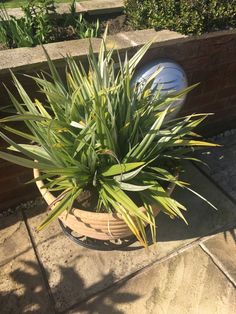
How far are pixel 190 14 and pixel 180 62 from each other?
363 mm

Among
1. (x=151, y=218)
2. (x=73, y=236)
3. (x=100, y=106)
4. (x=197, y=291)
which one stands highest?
(x=100, y=106)

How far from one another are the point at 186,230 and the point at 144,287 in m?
0.58

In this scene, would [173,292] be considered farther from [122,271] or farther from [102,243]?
[102,243]

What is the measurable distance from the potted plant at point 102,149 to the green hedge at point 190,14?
71 cm

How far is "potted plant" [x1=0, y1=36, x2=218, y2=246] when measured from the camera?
76.7 inches

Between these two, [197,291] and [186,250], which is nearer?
[197,291]

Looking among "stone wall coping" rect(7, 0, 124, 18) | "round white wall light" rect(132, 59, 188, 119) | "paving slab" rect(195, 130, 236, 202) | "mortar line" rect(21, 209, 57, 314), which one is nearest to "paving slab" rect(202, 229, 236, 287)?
"paving slab" rect(195, 130, 236, 202)

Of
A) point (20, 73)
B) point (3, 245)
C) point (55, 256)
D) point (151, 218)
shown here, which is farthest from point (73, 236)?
point (20, 73)

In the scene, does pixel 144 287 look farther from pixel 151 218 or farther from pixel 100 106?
pixel 100 106

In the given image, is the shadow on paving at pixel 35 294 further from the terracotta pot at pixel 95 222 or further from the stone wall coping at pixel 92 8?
the stone wall coping at pixel 92 8

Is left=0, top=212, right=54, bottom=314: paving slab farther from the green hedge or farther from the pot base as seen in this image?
the green hedge

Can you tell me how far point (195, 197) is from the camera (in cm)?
288

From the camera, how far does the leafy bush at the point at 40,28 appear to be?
2.53 m

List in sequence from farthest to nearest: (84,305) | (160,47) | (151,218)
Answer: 1. (160,47)
2. (84,305)
3. (151,218)
